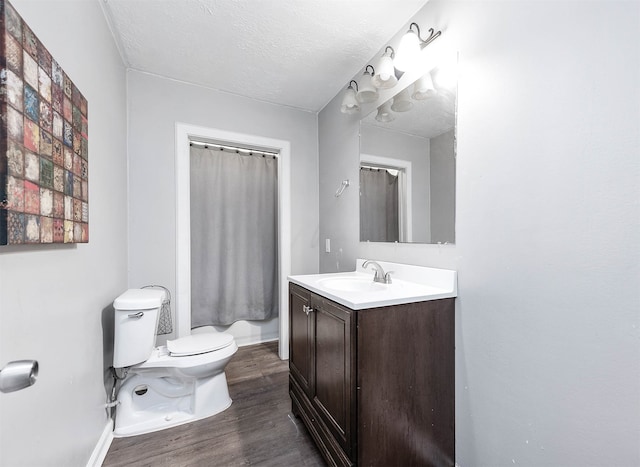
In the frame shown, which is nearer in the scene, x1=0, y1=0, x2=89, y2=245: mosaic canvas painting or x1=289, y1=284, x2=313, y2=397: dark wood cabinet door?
x1=0, y1=0, x2=89, y2=245: mosaic canvas painting

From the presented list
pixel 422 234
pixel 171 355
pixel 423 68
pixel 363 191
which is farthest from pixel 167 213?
pixel 423 68

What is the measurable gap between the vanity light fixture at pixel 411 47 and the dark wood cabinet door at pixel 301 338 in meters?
1.34

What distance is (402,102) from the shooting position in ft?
5.24

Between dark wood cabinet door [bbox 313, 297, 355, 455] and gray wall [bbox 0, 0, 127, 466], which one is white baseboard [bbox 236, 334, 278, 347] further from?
dark wood cabinet door [bbox 313, 297, 355, 455]

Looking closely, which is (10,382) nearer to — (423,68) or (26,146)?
(26,146)

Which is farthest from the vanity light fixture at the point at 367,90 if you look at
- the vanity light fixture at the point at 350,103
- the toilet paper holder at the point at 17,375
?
the toilet paper holder at the point at 17,375

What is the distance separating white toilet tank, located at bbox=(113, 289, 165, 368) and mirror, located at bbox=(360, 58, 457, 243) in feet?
4.70

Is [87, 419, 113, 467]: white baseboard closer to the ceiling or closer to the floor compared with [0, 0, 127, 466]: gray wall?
closer to the floor

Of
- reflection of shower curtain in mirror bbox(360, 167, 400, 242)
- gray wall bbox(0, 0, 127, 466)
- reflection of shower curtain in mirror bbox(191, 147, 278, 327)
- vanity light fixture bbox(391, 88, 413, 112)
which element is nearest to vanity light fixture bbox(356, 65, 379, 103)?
vanity light fixture bbox(391, 88, 413, 112)

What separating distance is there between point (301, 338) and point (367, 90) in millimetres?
1620

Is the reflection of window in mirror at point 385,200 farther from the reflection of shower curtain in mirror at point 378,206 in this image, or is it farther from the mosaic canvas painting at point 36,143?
the mosaic canvas painting at point 36,143

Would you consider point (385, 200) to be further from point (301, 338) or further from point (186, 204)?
point (186, 204)

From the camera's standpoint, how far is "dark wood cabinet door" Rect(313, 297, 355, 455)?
40.9 inches

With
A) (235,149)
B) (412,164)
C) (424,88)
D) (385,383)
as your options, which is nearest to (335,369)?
(385,383)
